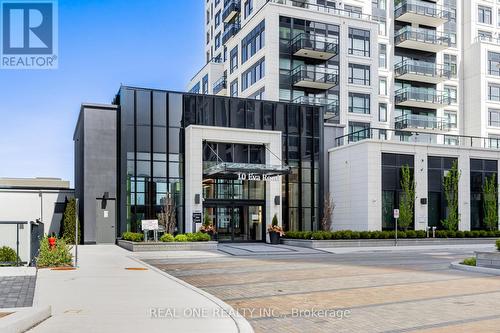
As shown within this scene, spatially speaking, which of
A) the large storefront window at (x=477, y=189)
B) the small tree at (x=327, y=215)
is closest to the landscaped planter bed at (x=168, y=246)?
the small tree at (x=327, y=215)

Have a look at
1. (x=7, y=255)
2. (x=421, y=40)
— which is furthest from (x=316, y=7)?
(x=7, y=255)

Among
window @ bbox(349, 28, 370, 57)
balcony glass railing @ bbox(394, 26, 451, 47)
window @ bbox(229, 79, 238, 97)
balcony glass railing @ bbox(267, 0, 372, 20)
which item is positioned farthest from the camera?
window @ bbox(229, 79, 238, 97)

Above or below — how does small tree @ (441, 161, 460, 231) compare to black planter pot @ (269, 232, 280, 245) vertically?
above

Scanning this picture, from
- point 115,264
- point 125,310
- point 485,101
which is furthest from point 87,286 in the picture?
point 485,101

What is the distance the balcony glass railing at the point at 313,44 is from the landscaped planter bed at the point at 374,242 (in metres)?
19.3

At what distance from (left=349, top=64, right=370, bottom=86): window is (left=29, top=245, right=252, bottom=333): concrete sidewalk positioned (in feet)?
119

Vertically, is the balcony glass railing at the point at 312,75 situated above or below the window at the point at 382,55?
below

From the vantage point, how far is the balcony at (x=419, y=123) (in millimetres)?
51156

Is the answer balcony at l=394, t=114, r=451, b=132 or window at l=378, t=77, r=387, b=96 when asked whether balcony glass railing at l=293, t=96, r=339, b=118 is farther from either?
balcony at l=394, t=114, r=451, b=132

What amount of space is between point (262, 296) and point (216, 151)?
2272cm

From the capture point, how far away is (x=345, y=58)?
47.8m

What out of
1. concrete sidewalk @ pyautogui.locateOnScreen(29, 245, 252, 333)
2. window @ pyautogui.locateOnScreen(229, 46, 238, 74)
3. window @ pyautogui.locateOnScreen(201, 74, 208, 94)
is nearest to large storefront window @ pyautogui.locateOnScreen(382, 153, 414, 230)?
concrete sidewalk @ pyautogui.locateOnScreen(29, 245, 252, 333)

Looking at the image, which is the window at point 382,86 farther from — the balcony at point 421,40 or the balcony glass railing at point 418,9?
the balcony glass railing at point 418,9

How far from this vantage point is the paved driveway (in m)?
9.32
